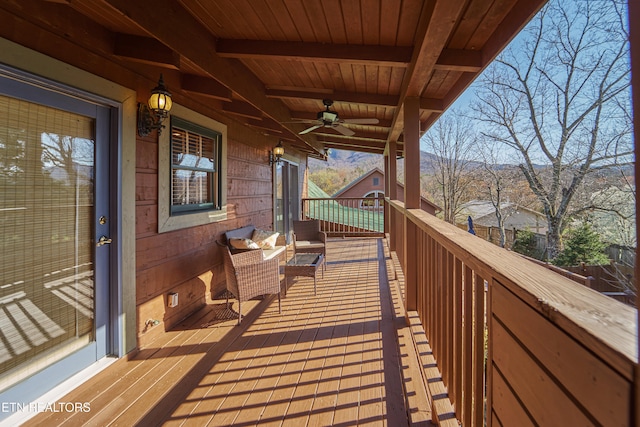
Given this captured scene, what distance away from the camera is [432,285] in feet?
6.92

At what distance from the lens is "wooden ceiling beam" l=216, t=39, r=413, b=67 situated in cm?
236

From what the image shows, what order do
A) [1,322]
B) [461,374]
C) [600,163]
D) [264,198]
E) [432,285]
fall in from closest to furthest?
[461,374] → [1,322] → [432,285] → [264,198] → [600,163]

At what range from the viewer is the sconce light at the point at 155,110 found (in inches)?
96.5

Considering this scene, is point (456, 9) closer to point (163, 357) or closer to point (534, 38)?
point (163, 357)

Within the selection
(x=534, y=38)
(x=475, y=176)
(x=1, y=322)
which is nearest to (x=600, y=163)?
(x=534, y=38)

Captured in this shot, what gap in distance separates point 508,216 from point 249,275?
51.0 feet

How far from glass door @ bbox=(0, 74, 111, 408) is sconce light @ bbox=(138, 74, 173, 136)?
0.29 meters

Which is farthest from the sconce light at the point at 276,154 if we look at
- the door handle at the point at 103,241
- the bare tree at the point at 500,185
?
the bare tree at the point at 500,185

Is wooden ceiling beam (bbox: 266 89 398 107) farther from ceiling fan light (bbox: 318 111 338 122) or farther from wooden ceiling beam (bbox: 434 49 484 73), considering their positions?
wooden ceiling beam (bbox: 434 49 484 73)

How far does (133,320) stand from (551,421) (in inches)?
107

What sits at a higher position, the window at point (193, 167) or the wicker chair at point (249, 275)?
the window at point (193, 167)

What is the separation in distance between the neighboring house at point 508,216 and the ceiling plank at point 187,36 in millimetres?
13506

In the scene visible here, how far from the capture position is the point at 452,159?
18.1 metres

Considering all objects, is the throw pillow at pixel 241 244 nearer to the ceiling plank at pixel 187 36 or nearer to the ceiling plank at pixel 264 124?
the ceiling plank at pixel 187 36
